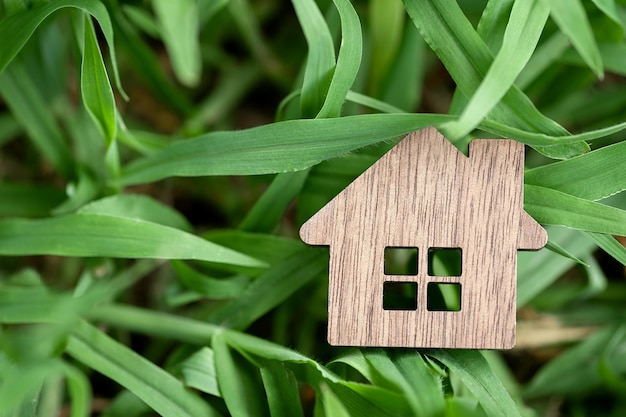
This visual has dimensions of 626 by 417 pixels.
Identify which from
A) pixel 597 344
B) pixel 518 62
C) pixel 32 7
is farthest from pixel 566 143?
pixel 32 7

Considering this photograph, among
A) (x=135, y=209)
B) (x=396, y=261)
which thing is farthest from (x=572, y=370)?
(x=135, y=209)

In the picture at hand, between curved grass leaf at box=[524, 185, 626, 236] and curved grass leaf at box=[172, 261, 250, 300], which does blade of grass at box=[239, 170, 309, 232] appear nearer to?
curved grass leaf at box=[172, 261, 250, 300]

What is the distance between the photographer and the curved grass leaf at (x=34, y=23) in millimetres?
645

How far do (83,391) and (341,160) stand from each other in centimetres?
34

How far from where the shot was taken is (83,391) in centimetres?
60

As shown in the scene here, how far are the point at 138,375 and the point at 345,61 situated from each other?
1.25 ft

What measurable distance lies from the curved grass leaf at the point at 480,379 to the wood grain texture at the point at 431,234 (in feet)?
0.10

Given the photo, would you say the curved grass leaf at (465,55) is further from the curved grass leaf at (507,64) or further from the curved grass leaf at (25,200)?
the curved grass leaf at (25,200)

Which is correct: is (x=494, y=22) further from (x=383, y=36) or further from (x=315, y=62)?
(x=383, y=36)

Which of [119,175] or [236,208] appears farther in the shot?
[236,208]

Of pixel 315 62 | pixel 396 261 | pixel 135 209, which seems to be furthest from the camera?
pixel 396 261

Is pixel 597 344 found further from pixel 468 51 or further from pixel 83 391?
pixel 83 391

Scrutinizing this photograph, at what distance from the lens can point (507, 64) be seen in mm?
604

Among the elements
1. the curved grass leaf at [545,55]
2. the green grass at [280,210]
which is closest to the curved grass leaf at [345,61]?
the green grass at [280,210]
